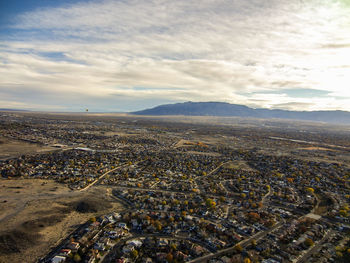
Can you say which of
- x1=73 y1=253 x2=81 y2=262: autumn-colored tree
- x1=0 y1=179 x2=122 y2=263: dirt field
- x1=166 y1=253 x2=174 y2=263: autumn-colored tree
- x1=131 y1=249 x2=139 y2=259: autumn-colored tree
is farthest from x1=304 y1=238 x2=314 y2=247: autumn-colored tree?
x1=73 y1=253 x2=81 y2=262: autumn-colored tree

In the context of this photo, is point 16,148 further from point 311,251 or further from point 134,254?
point 311,251

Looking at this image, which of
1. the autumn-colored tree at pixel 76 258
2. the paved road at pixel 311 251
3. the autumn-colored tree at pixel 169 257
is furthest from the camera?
the paved road at pixel 311 251

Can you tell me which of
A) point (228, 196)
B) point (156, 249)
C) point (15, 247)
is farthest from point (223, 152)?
point (15, 247)

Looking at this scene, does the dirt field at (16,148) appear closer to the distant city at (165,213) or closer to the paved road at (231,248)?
the distant city at (165,213)

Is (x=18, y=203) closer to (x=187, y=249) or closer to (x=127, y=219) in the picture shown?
(x=127, y=219)

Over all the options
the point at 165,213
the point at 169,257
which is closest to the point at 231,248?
the point at 169,257

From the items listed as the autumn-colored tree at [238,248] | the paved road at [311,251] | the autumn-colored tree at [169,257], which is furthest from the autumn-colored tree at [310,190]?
the autumn-colored tree at [169,257]
